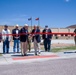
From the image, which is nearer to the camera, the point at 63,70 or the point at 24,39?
the point at 63,70

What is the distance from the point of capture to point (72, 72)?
9.15m

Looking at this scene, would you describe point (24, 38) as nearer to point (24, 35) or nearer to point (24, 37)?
point (24, 37)

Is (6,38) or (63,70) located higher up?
(6,38)

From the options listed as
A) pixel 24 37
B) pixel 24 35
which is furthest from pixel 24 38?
pixel 24 35

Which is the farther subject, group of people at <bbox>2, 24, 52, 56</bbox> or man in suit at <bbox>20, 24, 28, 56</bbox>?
group of people at <bbox>2, 24, 52, 56</bbox>

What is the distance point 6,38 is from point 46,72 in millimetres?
7413

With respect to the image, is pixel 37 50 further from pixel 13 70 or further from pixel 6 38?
pixel 13 70

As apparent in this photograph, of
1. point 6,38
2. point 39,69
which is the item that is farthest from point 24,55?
point 39,69

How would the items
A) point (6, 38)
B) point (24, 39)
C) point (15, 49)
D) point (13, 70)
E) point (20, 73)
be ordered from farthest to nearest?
1. point (15, 49)
2. point (6, 38)
3. point (24, 39)
4. point (13, 70)
5. point (20, 73)

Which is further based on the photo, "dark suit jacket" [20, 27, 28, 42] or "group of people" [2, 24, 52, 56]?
Answer: "group of people" [2, 24, 52, 56]

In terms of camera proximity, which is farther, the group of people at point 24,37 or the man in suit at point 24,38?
the group of people at point 24,37

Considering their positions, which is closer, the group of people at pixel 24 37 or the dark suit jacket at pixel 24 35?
the dark suit jacket at pixel 24 35

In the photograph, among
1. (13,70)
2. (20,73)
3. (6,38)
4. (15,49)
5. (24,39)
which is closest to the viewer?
(20,73)

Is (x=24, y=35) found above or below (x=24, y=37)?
above
